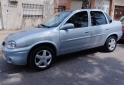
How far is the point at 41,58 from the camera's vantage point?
12.9 feet

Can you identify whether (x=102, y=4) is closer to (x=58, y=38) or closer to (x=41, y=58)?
(x=58, y=38)

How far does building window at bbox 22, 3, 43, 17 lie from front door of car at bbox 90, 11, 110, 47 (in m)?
8.00

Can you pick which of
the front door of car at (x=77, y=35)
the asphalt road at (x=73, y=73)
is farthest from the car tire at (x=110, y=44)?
the front door of car at (x=77, y=35)

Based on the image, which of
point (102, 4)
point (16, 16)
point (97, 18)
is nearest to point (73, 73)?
point (97, 18)

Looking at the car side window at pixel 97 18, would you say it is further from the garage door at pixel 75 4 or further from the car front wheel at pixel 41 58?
the garage door at pixel 75 4

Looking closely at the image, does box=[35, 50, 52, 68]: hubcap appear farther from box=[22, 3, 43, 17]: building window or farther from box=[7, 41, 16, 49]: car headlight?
box=[22, 3, 43, 17]: building window

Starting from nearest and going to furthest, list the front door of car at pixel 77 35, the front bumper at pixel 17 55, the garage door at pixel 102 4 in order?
the front bumper at pixel 17 55, the front door of car at pixel 77 35, the garage door at pixel 102 4

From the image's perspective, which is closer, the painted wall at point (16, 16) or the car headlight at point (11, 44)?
the car headlight at point (11, 44)

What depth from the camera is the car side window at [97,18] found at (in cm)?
490

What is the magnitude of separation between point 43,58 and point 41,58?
2.4 inches

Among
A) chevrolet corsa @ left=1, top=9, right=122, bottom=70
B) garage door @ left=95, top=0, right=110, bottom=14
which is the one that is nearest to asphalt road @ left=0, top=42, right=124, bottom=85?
chevrolet corsa @ left=1, top=9, right=122, bottom=70

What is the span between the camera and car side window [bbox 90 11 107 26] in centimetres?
490

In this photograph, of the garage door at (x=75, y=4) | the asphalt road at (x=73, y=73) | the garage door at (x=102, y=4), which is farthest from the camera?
the garage door at (x=102, y=4)

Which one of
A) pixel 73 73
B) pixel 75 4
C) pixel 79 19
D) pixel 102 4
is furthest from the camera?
pixel 102 4
